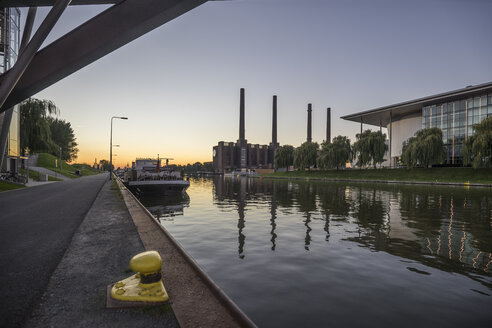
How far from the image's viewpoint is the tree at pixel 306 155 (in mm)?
76688

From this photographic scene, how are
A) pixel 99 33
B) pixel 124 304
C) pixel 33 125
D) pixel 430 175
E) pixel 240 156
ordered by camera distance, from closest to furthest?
1. pixel 99 33
2. pixel 124 304
3. pixel 33 125
4. pixel 430 175
5. pixel 240 156

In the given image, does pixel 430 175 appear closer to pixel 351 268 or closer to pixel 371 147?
pixel 371 147

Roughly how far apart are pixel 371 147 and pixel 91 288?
6398 cm

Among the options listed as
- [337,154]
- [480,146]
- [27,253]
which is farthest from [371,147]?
[27,253]

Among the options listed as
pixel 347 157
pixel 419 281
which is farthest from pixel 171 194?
pixel 347 157

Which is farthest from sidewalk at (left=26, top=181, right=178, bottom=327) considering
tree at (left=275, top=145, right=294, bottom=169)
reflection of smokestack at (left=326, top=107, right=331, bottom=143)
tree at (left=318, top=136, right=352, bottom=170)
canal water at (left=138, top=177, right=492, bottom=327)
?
reflection of smokestack at (left=326, top=107, right=331, bottom=143)

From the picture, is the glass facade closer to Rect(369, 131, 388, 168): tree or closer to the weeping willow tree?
the weeping willow tree

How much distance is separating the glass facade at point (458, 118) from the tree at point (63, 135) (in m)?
120

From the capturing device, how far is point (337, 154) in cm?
6556

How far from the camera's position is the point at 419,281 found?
19.1 ft

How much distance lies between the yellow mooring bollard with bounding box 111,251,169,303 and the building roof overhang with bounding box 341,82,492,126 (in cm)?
7601

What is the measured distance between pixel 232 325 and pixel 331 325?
1.98 meters

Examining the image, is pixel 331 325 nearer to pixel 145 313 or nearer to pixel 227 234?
pixel 145 313

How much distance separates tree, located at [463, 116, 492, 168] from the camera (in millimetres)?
42312
